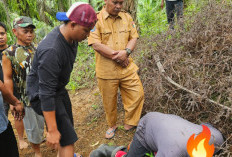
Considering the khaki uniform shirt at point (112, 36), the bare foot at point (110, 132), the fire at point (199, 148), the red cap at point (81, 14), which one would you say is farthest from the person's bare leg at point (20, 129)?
the fire at point (199, 148)

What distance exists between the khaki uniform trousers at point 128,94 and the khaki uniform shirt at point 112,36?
88 millimetres

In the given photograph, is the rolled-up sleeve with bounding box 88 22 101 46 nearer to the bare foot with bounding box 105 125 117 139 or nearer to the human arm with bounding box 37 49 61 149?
the human arm with bounding box 37 49 61 149

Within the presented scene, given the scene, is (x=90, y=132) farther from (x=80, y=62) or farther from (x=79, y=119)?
(x=80, y=62)

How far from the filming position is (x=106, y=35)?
8.79 ft

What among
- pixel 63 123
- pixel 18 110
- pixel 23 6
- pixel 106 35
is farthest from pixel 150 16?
pixel 63 123

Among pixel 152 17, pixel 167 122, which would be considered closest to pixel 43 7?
pixel 152 17

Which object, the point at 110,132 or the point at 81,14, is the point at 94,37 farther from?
the point at 110,132

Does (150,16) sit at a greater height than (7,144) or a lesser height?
greater

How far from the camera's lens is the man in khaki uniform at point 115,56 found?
2.62m

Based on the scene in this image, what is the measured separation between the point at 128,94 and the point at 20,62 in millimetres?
1426

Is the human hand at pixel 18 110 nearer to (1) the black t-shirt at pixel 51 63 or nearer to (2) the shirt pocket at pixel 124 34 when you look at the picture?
(1) the black t-shirt at pixel 51 63

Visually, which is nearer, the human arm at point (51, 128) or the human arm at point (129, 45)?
the human arm at point (51, 128)

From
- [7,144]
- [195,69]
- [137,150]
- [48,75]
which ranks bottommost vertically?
[137,150]

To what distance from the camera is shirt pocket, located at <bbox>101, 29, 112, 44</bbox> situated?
2663mm
